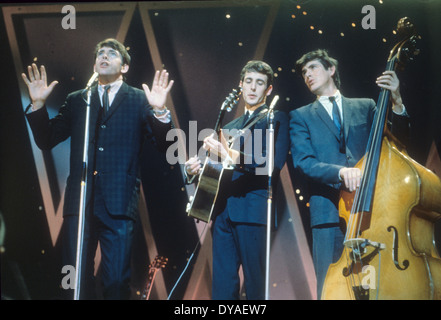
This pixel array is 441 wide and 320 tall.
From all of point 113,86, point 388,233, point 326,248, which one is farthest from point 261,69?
point 388,233

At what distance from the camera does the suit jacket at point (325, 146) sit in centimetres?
310

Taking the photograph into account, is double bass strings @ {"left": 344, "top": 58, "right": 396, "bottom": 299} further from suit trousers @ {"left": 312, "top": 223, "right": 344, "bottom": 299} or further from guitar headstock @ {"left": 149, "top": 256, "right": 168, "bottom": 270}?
guitar headstock @ {"left": 149, "top": 256, "right": 168, "bottom": 270}

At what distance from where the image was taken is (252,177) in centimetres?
317

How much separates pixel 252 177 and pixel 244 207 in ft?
0.74

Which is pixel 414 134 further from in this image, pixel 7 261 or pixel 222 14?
pixel 7 261

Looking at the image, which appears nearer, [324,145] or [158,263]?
[324,145]

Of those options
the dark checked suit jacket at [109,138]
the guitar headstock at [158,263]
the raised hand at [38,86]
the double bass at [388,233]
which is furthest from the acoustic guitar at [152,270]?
the raised hand at [38,86]

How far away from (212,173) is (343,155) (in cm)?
93

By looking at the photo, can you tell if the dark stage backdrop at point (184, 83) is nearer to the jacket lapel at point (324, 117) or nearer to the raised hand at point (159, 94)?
the jacket lapel at point (324, 117)

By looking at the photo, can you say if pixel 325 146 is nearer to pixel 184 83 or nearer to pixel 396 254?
pixel 396 254

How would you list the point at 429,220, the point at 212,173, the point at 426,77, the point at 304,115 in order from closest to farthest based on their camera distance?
the point at 429,220 < the point at 212,173 < the point at 304,115 < the point at 426,77

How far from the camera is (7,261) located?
3453mm

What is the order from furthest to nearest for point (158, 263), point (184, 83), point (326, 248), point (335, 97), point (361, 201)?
point (184, 83) < point (158, 263) < point (335, 97) < point (326, 248) < point (361, 201)

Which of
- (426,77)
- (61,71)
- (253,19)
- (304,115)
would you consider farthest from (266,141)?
(61,71)
